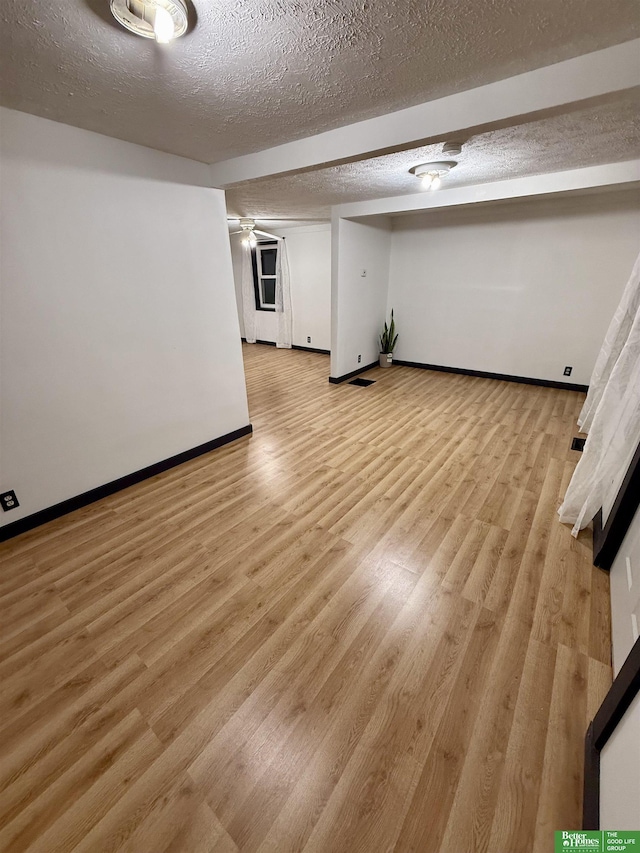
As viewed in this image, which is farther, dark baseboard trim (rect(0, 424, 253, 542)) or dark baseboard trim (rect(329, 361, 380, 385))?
dark baseboard trim (rect(329, 361, 380, 385))

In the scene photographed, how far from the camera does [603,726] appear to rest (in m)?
1.07

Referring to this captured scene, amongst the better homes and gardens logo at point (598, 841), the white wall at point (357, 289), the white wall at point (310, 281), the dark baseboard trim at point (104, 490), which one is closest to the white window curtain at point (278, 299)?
the white wall at point (310, 281)

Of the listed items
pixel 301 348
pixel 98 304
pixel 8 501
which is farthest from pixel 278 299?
pixel 8 501

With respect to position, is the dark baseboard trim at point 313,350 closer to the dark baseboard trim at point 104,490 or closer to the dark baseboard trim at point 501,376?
the dark baseboard trim at point 501,376

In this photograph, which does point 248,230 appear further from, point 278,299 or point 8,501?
point 8,501

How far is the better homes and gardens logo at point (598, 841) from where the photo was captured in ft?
2.59

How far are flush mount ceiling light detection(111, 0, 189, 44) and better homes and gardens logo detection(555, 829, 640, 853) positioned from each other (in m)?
2.54

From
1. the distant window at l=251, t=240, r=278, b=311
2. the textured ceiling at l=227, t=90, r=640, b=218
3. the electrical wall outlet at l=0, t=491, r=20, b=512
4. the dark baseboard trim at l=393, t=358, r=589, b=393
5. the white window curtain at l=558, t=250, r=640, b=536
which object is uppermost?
the textured ceiling at l=227, t=90, r=640, b=218

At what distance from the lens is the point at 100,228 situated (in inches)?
83.8

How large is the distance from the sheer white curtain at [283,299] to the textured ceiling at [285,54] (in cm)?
521

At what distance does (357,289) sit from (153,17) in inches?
160

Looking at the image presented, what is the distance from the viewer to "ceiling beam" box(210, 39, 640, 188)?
1295mm

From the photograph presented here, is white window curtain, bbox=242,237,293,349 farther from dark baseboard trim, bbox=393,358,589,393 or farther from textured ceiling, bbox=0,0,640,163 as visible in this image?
textured ceiling, bbox=0,0,640,163

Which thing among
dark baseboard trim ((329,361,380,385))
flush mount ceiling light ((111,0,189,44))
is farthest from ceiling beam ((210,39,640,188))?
dark baseboard trim ((329,361,380,385))
